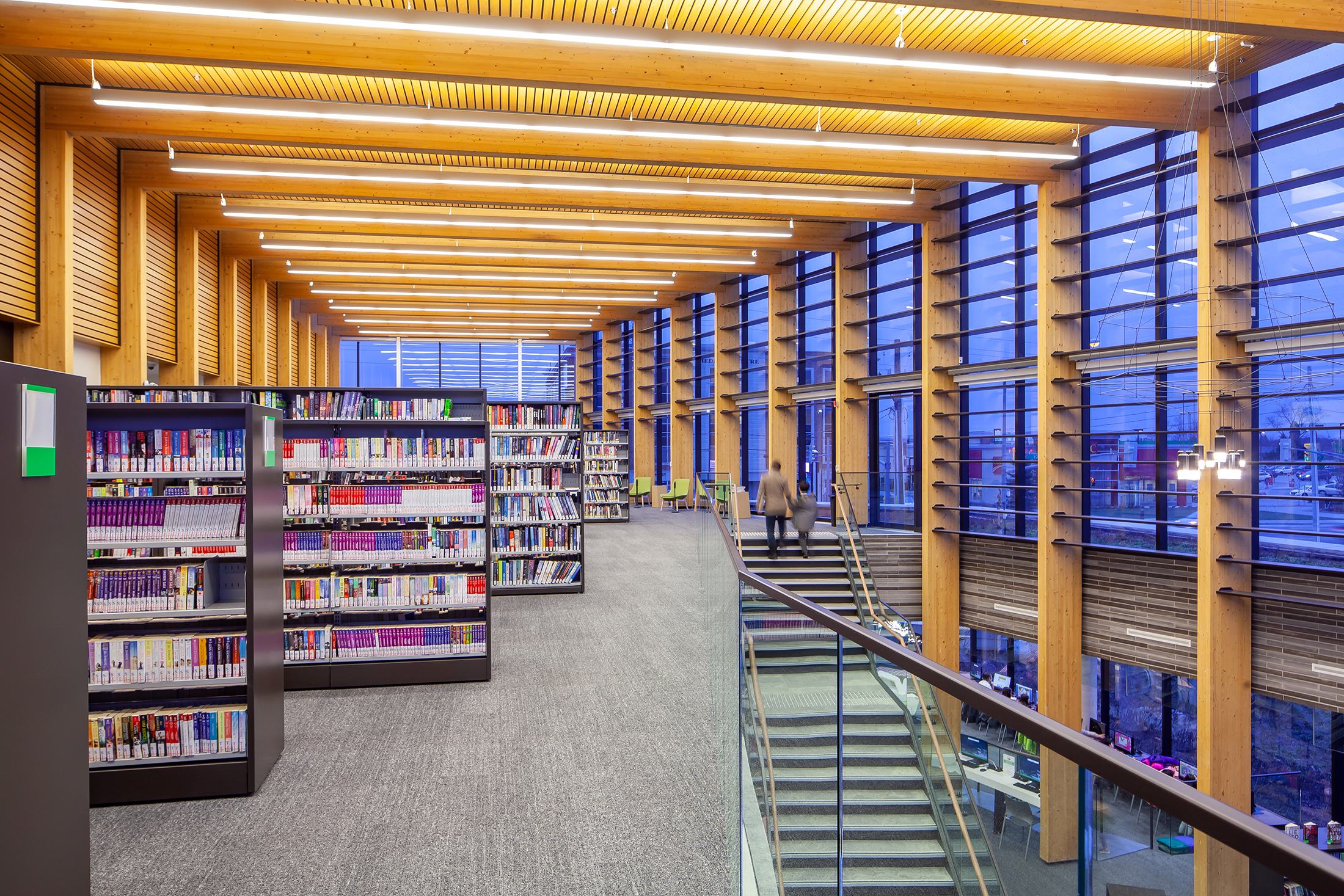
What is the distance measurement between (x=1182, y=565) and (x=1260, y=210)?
3.95m

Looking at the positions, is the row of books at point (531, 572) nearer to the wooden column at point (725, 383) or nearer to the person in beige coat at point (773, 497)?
the person in beige coat at point (773, 497)

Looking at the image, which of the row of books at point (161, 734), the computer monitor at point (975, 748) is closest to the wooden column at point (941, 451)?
the row of books at point (161, 734)

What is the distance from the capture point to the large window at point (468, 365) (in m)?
27.0

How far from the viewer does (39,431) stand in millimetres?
2320

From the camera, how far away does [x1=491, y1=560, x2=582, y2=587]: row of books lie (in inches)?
406

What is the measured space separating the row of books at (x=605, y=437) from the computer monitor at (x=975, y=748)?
18748mm

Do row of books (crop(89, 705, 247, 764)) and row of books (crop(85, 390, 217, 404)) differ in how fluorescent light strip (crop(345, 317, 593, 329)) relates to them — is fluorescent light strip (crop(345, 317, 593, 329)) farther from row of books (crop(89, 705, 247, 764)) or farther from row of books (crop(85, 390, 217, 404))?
row of books (crop(89, 705, 247, 764))

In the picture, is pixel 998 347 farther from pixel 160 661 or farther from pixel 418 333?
pixel 418 333

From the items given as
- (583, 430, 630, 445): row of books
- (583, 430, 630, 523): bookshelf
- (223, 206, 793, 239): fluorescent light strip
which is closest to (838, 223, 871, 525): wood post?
(223, 206, 793, 239): fluorescent light strip

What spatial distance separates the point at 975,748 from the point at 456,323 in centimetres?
2307

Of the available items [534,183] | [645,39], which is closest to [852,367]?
[534,183]

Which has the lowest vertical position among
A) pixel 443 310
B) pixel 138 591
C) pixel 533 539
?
pixel 533 539

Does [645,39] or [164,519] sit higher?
[645,39]

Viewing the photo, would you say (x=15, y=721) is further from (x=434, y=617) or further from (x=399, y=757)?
(x=434, y=617)
